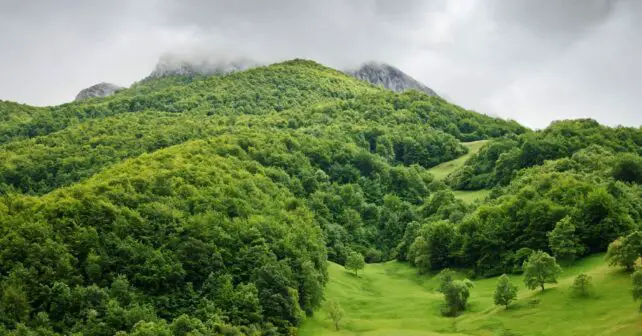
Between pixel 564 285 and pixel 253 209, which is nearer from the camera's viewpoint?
pixel 564 285

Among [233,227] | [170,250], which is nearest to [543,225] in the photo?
[233,227]

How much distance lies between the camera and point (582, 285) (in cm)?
Result: 7475

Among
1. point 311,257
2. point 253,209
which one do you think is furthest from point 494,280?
point 253,209

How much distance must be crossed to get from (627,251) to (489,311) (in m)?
19.0

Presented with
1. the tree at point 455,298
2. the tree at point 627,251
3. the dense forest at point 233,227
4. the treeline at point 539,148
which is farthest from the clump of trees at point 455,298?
the treeline at point 539,148

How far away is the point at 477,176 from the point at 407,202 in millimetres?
28705

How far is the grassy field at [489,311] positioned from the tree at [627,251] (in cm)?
174

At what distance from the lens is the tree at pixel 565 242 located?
94188mm

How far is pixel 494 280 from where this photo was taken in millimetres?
103562

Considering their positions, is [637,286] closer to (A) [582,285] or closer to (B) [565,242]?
(A) [582,285]

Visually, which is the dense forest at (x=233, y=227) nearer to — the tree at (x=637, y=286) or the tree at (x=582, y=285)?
the tree at (x=582, y=285)

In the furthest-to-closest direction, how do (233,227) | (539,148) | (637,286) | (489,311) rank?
(539,148) < (233,227) < (489,311) < (637,286)

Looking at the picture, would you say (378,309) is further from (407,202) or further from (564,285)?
(407,202)

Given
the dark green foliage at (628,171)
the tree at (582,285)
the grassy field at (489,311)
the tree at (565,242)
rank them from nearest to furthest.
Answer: the grassy field at (489,311) → the tree at (582,285) → the tree at (565,242) → the dark green foliage at (628,171)
